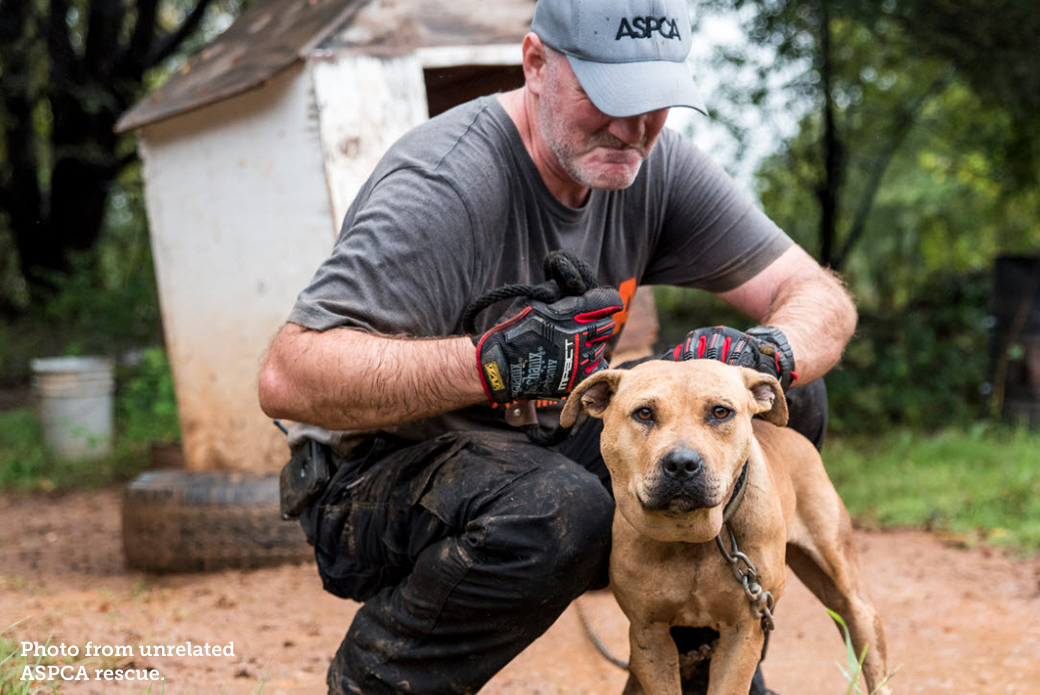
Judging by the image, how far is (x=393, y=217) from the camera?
258 centimetres

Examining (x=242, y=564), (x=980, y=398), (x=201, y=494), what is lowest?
(x=980, y=398)

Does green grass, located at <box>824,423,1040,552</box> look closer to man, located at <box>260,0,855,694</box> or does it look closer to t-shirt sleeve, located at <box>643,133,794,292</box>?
t-shirt sleeve, located at <box>643,133,794,292</box>

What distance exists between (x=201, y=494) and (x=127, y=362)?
18.5ft

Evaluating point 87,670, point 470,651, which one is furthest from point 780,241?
point 87,670

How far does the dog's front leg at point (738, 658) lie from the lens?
241 centimetres

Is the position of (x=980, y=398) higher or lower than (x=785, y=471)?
lower

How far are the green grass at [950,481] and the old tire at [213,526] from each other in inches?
132

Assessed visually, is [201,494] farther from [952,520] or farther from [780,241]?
[952,520]

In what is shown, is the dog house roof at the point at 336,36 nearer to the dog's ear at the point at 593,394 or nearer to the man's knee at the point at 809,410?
the man's knee at the point at 809,410

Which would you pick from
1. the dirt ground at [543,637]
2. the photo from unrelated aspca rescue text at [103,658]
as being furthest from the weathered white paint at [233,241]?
the photo from unrelated aspca rescue text at [103,658]

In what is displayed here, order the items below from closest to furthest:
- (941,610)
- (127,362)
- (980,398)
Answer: (941,610), (980,398), (127,362)

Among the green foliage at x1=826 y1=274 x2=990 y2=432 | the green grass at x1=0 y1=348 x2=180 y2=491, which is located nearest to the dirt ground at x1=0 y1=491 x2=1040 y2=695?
the green grass at x1=0 y1=348 x2=180 y2=491

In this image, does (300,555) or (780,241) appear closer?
(780,241)

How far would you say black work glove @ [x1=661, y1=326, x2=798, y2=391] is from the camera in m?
2.55
